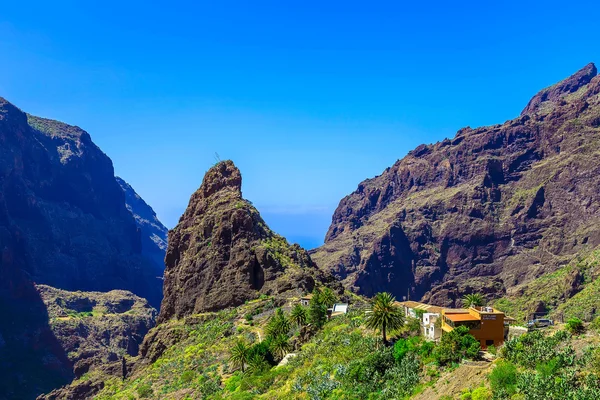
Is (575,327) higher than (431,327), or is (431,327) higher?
(431,327)

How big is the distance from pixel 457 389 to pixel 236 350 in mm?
47156

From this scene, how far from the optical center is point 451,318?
62.3 meters

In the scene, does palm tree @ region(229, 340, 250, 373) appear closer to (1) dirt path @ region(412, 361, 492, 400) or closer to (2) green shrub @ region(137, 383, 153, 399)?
(2) green shrub @ region(137, 383, 153, 399)

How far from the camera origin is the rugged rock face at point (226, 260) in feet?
405

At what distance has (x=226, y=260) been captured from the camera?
131 meters

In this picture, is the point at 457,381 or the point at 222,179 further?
the point at 222,179

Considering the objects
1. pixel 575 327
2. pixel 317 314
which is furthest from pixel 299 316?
pixel 575 327

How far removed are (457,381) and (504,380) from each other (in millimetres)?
5667

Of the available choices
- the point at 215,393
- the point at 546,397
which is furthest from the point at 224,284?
the point at 546,397

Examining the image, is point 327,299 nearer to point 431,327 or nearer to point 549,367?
point 431,327

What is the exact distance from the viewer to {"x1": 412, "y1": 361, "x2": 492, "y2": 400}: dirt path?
43.4 metres

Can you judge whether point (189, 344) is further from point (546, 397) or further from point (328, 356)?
point (546, 397)

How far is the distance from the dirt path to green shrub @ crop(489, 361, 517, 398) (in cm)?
211

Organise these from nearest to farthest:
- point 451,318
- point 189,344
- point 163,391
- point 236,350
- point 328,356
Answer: point 451,318
point 328,356
point 236,350
point 163,391
point 189,344
